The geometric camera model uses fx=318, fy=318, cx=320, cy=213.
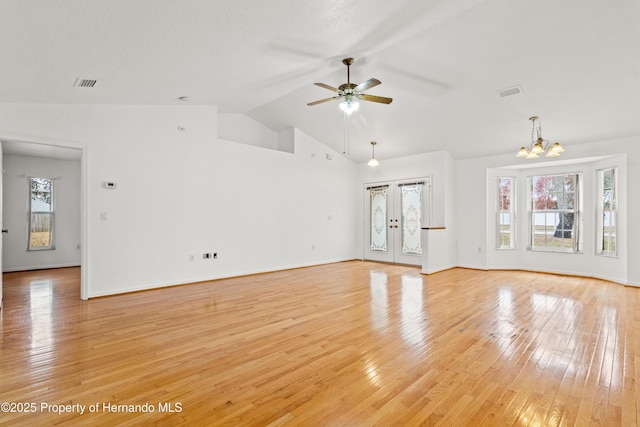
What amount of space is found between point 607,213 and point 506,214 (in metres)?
1.72

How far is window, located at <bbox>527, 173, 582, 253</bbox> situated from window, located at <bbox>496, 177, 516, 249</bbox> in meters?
0.34

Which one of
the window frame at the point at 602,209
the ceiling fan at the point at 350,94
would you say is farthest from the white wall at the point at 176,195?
the window frame at the point at 602,209

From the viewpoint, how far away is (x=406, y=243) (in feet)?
26.1

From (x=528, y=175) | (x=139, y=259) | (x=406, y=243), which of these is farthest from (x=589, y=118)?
(x=139, y=259)

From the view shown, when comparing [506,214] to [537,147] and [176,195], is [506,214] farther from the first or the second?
[176,195]

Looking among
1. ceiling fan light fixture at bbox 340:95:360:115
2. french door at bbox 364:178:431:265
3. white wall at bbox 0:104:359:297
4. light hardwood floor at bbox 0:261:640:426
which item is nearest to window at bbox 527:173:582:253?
light hardwood floor at bbox 0:261:640:426

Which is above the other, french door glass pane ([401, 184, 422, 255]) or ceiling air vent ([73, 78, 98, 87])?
ceiling air vent ([73, 78, 98, 87])

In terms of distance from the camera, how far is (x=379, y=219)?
856 cm

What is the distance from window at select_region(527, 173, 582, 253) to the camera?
6.51 metres

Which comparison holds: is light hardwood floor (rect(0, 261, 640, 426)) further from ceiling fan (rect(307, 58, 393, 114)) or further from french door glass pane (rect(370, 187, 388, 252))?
french door glass pane (rect(370, 187, 388, 252))

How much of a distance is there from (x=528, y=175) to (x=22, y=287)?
33.3ft

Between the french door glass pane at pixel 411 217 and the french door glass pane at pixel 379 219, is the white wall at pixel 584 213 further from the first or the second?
the french door glass pane at pixel 379 219

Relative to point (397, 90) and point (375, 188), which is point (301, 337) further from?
point (375, 188)

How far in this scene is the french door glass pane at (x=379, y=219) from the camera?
27.7 ft
